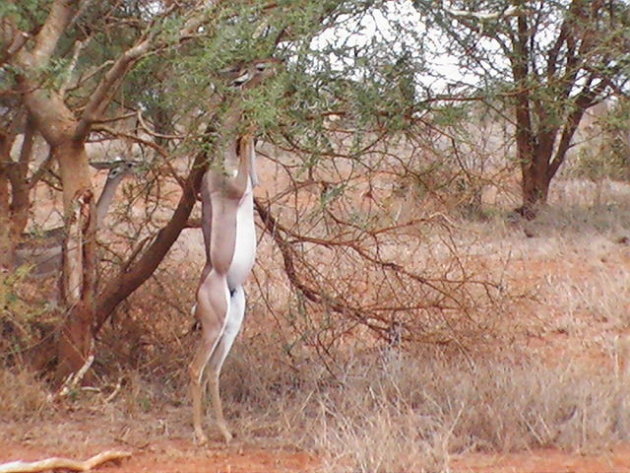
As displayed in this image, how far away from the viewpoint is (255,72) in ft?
20.0

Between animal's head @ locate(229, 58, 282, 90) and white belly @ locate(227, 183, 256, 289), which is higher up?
animal's head @ locate(229, 58, 282, 90)

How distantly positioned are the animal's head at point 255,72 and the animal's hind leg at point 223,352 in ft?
3.92

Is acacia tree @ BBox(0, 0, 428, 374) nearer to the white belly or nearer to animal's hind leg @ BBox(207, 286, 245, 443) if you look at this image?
the white belly

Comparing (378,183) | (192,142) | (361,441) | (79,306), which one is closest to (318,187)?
(378,183)

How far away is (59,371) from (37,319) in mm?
444

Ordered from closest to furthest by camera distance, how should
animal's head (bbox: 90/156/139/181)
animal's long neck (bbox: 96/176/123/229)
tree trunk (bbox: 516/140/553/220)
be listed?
animal's head (bbox: 90/156/139/181)
animal's long neck (bbox: 96/176/123/229)
tree trunk (bbox: 516/140/553/220)

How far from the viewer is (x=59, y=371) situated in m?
7.24

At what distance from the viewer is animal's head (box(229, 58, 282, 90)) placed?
6094mm

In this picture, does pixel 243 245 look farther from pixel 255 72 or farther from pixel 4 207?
pixel 4 207

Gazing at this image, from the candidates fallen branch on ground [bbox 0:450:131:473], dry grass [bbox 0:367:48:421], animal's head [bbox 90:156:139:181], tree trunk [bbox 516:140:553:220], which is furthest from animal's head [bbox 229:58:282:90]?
tree trunk [bbox 516:140:553:220]

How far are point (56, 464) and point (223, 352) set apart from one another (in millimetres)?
1169

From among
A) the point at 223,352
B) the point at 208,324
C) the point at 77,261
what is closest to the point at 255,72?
the point at 208,324

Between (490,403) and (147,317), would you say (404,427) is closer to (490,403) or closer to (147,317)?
(490,403)

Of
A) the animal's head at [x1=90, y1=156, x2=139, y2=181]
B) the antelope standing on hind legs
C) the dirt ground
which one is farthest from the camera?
the animal's head at [x1=90, y1=156, x2=139, y2=181]
